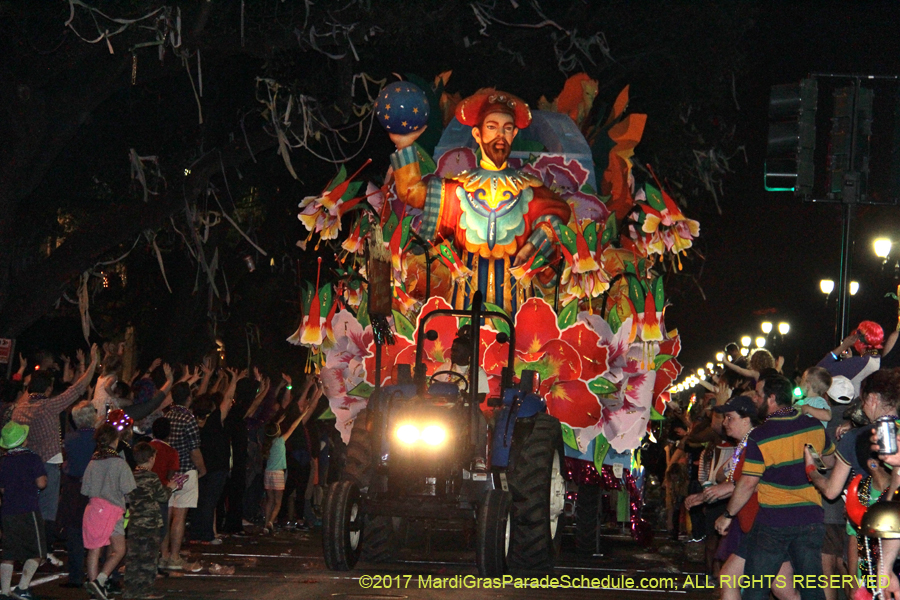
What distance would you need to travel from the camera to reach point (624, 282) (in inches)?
579

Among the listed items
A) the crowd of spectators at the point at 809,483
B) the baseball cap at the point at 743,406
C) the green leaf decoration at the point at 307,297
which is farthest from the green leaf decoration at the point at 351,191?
the baseball cap at the point at 743,406

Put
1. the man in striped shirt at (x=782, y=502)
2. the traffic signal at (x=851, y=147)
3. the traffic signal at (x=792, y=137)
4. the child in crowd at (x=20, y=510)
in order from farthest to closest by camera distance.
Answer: the child in crowd at (x=20, y=510)
the traffic signal at (x=792, y=137)
the traffic signal at (x=851, y=147)
the man in striped shirt at (x=782, y=502)

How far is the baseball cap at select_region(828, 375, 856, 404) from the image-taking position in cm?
998

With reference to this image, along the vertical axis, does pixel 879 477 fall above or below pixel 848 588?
above

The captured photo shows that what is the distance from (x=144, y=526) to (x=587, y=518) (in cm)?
571

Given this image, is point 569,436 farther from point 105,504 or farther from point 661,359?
point 105,504

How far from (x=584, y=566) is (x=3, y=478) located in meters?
5.83

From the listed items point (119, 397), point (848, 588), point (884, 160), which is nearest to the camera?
point (848, 588)

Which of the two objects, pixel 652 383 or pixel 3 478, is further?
pixel 652 383

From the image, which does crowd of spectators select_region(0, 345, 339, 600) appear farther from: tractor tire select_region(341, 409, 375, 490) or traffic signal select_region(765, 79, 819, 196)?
traffic signal select_region(765, 79, 819, 196)

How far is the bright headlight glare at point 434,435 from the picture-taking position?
10.7 metres

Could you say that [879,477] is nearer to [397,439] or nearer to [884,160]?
[884,160]

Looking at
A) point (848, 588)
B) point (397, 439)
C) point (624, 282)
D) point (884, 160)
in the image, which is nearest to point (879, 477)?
point (848, 588)

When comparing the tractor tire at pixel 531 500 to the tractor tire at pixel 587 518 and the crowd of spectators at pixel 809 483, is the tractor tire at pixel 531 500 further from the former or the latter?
the tractor tire at pixel 587 518
